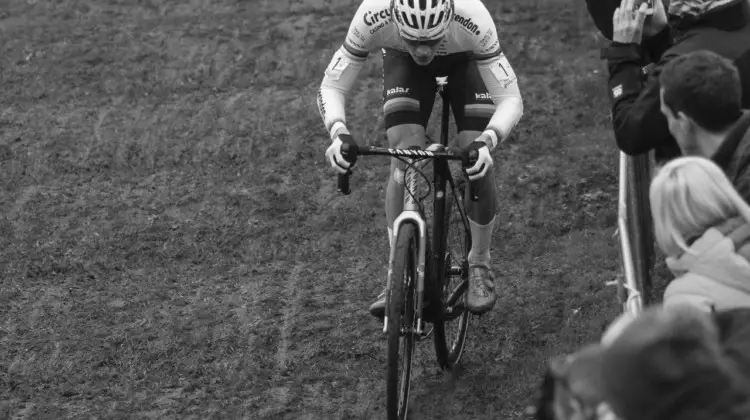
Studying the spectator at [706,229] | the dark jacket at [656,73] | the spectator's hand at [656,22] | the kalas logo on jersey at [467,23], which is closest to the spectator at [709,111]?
the spectator at [706,229]

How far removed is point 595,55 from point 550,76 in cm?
68

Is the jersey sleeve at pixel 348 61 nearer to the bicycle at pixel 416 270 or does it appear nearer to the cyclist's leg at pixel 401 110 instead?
the cyclist's leg at pixel 401 110

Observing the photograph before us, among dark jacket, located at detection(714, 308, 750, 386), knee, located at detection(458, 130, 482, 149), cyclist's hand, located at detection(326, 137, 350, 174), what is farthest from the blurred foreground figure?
knee, located at detection(458, 130, 482, 149)

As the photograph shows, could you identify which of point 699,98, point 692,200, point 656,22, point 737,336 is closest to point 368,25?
point 656,22

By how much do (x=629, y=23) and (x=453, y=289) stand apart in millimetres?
2068

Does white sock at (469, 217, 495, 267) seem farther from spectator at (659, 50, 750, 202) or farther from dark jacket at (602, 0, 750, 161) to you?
spectator at (659, 50, 750, 202)

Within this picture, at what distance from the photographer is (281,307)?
6.90 meters

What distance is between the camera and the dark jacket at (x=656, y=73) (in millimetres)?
4367

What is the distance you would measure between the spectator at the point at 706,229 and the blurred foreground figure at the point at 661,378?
3.47ft

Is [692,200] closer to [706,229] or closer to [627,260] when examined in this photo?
[706,229]

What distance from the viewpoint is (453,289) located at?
6102 mm

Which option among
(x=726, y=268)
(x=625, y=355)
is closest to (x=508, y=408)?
(x=726, y=268)

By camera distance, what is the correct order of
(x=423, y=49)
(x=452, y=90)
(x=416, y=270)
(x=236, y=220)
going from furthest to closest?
(x=236, y=220)
(x=452, y=90)
(x=423, y=49)
(x=416, y=270)

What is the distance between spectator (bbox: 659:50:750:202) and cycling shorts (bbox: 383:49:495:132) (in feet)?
7.54
